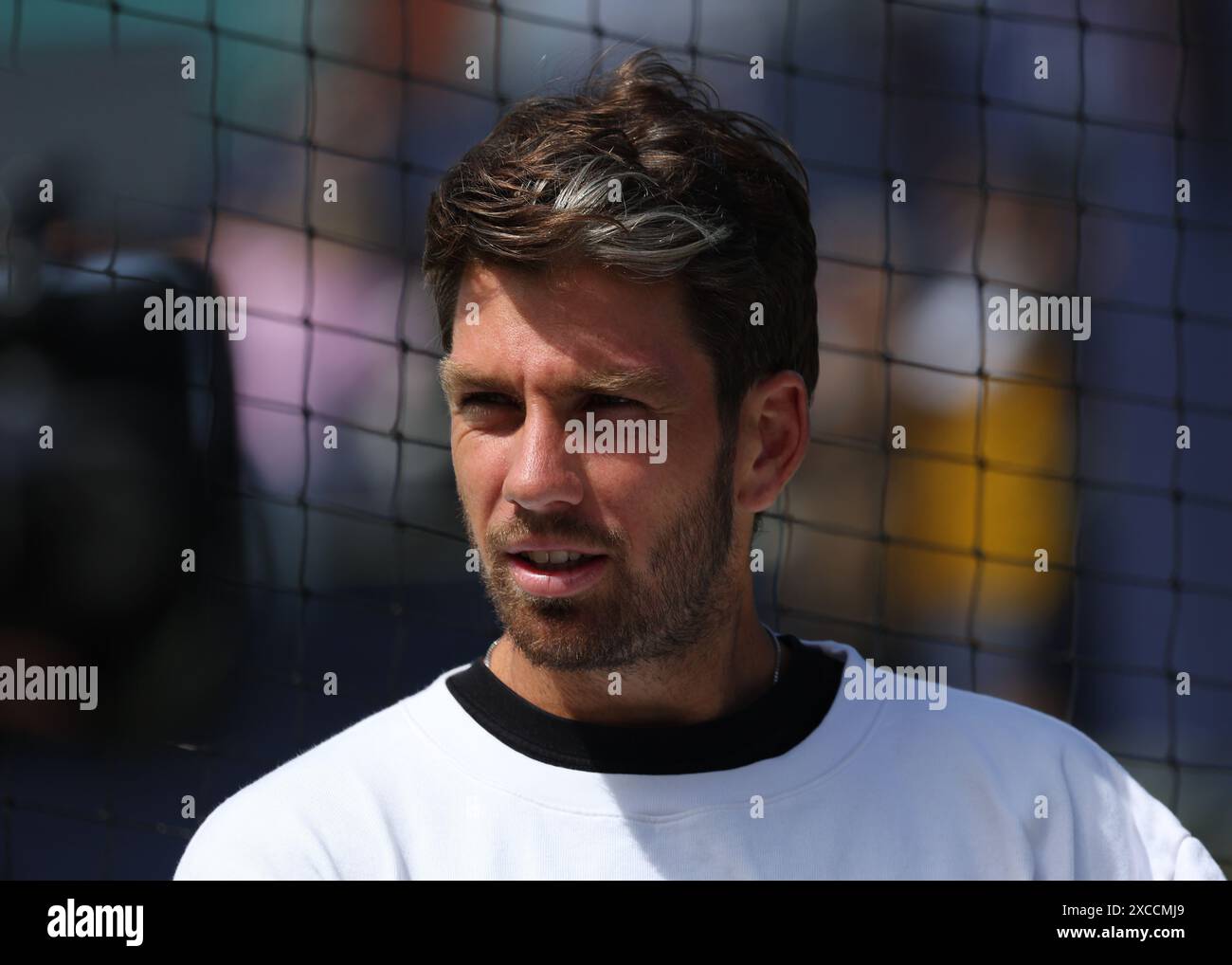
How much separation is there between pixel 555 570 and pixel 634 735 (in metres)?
0.23

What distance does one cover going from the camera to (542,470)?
1.34 metres

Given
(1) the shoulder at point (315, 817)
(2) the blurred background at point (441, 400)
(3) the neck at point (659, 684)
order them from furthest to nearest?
(2) the blurred background at point (441, 400), (3) the neck at point (659, 684), (1) the shoulder at point (315, 817)

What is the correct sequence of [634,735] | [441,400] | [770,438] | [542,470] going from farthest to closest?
[441,400], [770,438], [634,735], [542,470]

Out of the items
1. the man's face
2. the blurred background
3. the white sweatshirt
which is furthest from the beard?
the blurred background

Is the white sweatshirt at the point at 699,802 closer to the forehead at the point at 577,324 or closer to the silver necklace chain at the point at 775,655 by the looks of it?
the silver necklace chain at the point at 775,655

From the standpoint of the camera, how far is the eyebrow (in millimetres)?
1354

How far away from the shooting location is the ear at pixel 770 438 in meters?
1.52

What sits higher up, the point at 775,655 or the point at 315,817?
the point at 775,655

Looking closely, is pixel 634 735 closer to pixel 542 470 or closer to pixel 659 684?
pixel 659 684

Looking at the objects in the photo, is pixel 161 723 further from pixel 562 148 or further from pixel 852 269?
pixel 562 148

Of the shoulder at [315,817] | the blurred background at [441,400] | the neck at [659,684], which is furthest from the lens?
the blurred background at [441,400]

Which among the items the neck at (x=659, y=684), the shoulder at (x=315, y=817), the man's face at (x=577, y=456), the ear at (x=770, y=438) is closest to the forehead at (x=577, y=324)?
the man's face at (x=577, y=456)

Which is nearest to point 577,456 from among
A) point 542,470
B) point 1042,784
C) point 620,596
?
point 542,470
